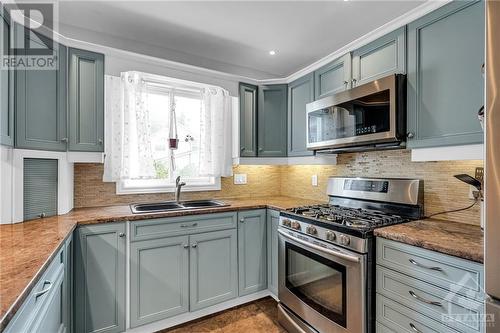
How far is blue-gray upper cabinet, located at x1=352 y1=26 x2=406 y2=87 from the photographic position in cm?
172

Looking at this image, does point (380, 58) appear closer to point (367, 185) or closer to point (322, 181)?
point (367, 185)

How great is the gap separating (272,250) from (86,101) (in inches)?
81.0

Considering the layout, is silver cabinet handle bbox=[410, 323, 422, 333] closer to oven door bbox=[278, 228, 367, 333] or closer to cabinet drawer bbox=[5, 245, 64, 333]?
oven door bbox=[278, 228, 367, 333]

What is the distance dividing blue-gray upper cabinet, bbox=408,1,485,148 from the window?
191 centimetres

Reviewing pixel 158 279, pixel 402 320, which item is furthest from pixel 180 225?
pixel 402 320

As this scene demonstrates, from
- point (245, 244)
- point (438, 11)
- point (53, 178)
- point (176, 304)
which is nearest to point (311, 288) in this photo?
point (245, 244)

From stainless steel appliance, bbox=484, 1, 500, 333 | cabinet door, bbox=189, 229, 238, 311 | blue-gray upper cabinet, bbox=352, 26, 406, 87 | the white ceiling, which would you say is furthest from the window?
stainless steel appliance, bbox=484, 1, 500, 333

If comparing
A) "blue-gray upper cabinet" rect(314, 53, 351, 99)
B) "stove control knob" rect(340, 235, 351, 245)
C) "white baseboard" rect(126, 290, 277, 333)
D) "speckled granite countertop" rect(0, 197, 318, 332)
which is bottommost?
"white baseboard" rect(126, 290, 277, 333)

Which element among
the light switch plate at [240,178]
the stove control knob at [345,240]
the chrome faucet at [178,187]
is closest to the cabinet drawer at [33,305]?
the chrome faucet at [178,187]

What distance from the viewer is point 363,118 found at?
185 cm

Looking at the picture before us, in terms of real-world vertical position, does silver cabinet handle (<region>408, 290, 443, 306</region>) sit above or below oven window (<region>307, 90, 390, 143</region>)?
below

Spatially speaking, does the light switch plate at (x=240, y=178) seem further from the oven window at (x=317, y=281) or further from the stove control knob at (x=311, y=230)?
the stove control knob at (x=311, y=230)

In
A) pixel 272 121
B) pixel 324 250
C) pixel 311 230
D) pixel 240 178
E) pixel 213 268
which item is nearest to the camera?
pixel 324 250

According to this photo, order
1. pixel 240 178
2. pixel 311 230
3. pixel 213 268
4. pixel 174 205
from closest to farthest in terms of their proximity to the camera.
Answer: pixel 311 230
pixel 213 268
pixel 174 205
pixel 240 178
